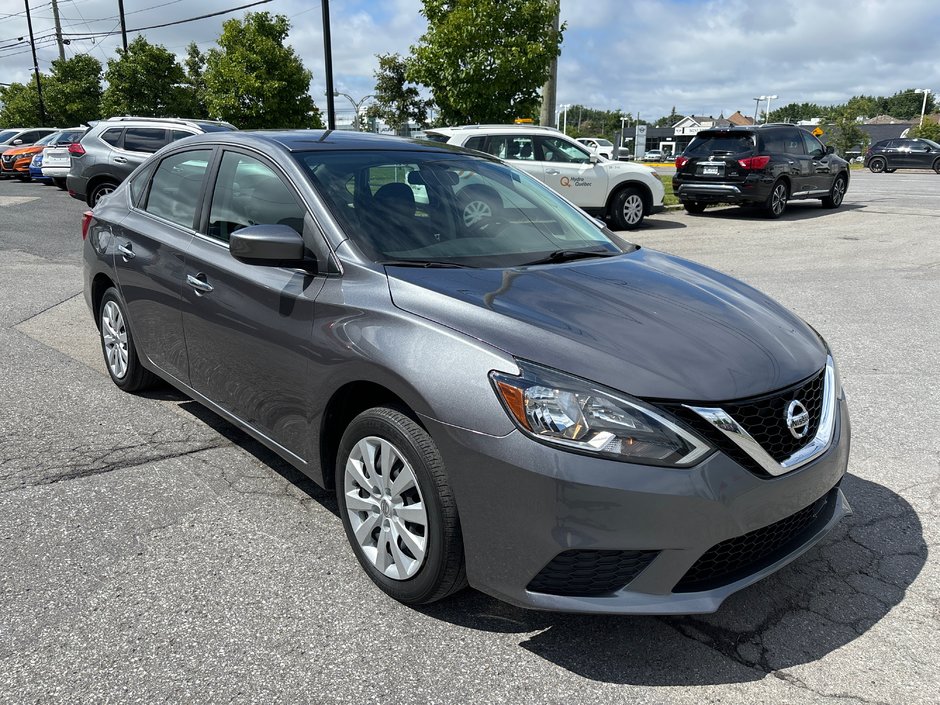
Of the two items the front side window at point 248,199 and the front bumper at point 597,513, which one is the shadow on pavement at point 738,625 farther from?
the front side window at point 248,199

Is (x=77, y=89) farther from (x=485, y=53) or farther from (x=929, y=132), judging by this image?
(x=929, y=132)

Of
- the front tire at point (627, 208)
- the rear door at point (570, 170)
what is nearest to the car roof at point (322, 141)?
the rear door at point (570, 170)

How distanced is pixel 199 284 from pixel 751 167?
13.8m

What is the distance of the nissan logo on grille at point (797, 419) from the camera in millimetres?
2627

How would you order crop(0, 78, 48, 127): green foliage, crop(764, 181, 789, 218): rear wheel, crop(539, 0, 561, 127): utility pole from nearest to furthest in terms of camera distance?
crop(764, 181, 789, 218): rear wheel, crop(539, 0, 561, 127): utility pole, crop(0, 78, 48, 127): green foliage

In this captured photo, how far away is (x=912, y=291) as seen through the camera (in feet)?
29.0

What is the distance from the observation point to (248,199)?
3.79m

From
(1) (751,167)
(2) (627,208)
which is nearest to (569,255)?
(2) (627,208)

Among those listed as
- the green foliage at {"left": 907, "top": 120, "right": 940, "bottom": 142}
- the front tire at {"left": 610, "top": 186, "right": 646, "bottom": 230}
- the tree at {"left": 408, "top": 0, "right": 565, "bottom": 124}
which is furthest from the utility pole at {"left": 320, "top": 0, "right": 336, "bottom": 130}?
the green foliage at {"left": 907, "top": 120, "right": 940, "bottom": 142}

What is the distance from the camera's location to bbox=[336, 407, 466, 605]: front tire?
2625 mm

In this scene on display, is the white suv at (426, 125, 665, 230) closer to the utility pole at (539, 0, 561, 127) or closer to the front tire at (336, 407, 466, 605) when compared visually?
the utility pole at (539, 0, 561, 127)

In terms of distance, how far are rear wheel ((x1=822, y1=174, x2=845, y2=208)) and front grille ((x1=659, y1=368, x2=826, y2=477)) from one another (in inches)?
673

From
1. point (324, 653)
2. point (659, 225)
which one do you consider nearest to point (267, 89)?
point (659, 225)

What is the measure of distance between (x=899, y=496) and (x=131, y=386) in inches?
173
